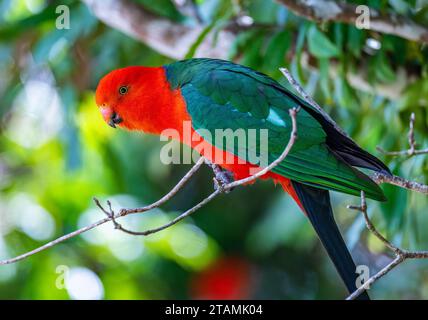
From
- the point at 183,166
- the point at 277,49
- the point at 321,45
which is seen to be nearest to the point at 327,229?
the point at 321,45

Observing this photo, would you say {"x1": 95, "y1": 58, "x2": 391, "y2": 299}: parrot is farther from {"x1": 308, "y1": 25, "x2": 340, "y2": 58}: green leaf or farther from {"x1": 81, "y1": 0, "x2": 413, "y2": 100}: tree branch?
{"x1": 81, "y1": 0, "x2": 413, "y2": 100}: tree branch

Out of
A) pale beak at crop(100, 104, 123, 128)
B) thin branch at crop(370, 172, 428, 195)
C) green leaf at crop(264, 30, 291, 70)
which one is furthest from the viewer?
green leaf at crop(264, 30, 291, 70)

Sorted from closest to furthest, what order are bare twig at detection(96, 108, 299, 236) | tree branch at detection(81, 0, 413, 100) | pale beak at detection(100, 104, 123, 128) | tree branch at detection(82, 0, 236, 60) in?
1. bare twig at detection(96, 108, 299, 236)
2. pale beak at detection(100, 104, 123, 128)
3. tree branch at detection(81, 0, 413, 100)
4. tree branch at detection(82, 0, 236, 60)

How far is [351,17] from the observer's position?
4926 millimetres

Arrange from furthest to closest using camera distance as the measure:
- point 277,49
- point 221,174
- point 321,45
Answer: point 277,49
point 321,45
point 221,174

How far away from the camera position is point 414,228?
5.32 meters

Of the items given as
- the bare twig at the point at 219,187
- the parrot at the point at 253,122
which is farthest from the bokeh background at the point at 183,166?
the bare twig at the point at 219,187

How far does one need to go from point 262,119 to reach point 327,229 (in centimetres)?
78

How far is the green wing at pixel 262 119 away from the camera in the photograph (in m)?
3.91

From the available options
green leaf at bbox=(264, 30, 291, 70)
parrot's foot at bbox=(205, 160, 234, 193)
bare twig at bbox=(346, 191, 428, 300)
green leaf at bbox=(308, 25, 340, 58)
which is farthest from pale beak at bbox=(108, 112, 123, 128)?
bare twig at bbox=(346, 191, 428, 300)

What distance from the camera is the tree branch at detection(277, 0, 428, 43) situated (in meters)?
4.93

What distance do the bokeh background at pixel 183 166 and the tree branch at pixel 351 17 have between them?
8 centimetres

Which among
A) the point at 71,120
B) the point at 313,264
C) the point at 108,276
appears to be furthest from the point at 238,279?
the point at 71,120

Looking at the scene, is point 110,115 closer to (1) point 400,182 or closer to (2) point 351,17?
(2) point 351,17
